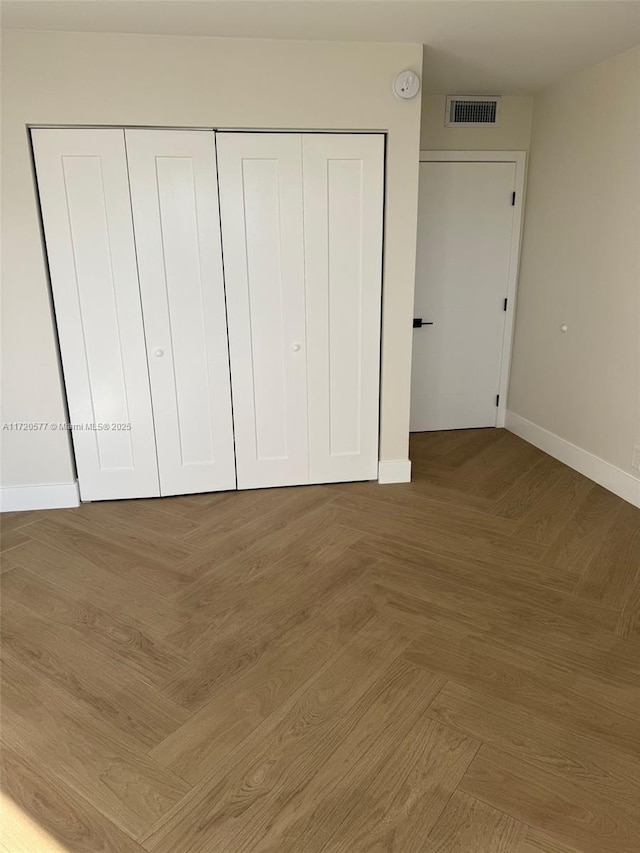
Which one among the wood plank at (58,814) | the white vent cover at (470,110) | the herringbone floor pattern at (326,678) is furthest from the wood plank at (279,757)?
the white vent cover at (470,110)

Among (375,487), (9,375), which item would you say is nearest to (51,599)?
(9,375)

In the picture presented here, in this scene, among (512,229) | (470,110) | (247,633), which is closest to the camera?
(247,633)

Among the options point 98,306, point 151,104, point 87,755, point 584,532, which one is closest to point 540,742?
point 87,755

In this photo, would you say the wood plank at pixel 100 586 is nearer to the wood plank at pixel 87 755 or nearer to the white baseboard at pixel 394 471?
the wood plank at pixel 87 755

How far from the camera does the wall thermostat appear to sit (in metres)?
3.06

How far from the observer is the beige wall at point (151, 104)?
291 cm

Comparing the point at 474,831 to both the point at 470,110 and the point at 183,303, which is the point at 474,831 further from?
the point at 470,110

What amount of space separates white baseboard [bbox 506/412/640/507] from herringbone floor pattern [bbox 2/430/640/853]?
0.23 m

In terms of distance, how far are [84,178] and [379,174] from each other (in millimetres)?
1635

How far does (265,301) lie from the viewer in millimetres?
3400

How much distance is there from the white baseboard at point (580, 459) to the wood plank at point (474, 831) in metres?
2.38

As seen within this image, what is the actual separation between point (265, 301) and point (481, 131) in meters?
2.28

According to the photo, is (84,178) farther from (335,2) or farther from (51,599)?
(51,599)

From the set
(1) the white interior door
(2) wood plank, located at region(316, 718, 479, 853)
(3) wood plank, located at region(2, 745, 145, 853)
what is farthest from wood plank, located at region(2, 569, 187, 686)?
(1) the white interior door
